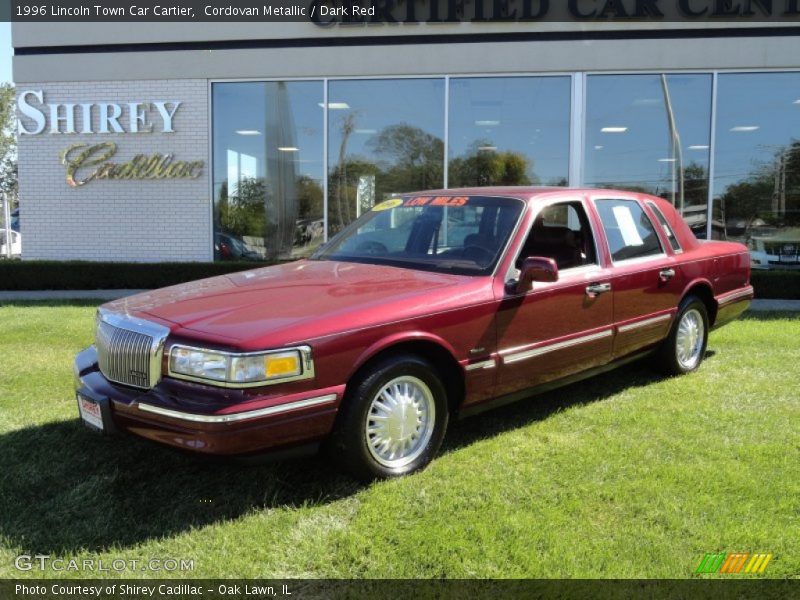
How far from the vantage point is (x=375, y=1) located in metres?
12.1

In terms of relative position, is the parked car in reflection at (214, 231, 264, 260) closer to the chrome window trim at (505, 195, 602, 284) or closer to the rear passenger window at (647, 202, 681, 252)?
the rear passenger window at (647, 202, 681, 252)

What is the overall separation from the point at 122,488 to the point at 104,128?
1086 cm

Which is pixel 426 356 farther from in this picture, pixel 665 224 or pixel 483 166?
pixel 483 166

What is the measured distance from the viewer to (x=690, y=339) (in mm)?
5910

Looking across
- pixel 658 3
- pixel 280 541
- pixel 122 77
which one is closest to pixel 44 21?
pixel 122 77

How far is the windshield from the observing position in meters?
4.34

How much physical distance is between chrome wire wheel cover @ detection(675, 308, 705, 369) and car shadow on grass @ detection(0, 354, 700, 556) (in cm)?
208

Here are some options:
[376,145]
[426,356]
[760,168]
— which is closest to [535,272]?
[426,356]

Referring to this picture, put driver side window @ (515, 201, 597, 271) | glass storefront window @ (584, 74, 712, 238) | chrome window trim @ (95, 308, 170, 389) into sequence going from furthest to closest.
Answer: glass storefront window @ (584, 74, 712, 238)
driver side window @ (515, 201, 597, 271)
chrome window trim @ (95, 308, 170, 389)

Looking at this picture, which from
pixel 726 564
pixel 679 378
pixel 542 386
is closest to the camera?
pixel 726 564

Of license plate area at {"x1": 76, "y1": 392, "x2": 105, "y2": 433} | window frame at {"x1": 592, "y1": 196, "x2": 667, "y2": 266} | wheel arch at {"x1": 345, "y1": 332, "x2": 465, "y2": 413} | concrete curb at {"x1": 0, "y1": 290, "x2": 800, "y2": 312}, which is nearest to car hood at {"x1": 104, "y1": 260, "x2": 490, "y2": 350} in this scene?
wheel arch at {"x1": 345, "y1": 332, "x2": 465, "y2": 413}

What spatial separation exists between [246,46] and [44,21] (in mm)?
3765

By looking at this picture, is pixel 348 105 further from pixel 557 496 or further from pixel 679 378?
pixel 557 496

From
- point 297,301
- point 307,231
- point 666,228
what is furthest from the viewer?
point 307,231
